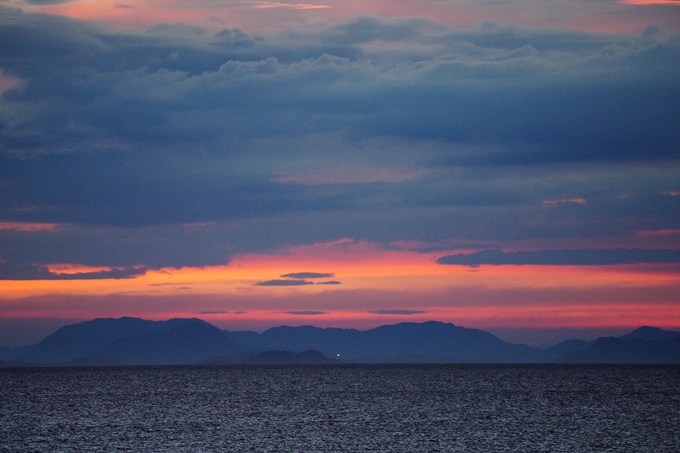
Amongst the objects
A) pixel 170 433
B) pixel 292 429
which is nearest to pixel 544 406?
pixel 292 429

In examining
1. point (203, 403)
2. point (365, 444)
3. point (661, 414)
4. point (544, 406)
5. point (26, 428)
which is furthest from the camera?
point (203, 403)

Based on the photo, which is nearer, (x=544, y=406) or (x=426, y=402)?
(x=544, y=406)

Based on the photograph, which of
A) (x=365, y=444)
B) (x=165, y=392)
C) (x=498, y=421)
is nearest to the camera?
(x=365, y=444)

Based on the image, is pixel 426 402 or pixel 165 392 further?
pixel 165 392

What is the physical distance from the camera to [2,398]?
293ft

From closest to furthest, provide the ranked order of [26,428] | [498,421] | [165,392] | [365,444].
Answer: [365,444] < [26,428] < [498,421] < [165,392]

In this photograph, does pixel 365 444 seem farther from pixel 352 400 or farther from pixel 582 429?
pixel 352 400

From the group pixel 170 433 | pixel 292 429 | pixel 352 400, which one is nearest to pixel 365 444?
pixel 292 429

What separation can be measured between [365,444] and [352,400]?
36504mm

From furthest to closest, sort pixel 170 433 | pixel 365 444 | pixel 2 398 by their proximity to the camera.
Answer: pixel 2 398 < pixel 170 433 < pixel 365 444

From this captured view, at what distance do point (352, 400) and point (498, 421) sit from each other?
2542cm

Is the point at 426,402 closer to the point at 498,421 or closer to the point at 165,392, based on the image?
the point at 498,421

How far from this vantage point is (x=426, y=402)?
3118 inches

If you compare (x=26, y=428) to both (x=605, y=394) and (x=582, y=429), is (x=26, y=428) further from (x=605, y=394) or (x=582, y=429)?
(x=605, y=394)
